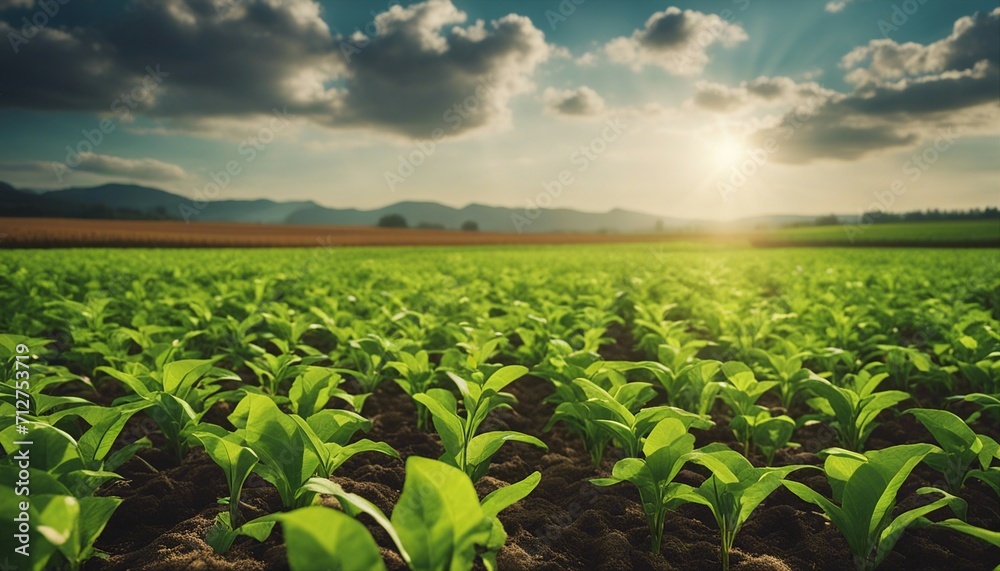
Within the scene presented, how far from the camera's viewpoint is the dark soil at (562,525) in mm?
2270

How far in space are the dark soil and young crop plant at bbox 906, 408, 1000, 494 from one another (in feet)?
1.00

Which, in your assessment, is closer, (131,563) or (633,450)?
(131,563)

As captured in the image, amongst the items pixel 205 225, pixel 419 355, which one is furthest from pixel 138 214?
pixel 419 355

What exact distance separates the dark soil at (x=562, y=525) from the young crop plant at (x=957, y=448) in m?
0.31

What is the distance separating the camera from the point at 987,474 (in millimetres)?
2236

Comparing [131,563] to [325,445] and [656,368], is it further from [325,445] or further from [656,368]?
[656,368]

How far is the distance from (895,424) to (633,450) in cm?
281

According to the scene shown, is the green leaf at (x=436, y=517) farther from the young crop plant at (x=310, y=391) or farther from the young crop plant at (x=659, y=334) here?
the young crop plant at (x=659, y=334)

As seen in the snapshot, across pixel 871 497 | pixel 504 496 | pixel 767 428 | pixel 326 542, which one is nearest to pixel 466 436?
pixel 504 496

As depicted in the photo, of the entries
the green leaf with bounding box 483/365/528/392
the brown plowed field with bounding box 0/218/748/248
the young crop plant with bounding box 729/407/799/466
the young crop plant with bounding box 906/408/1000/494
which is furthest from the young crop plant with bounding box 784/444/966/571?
the brown plowed field with bounding box 0/218/748/248

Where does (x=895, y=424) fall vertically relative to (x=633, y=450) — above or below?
below

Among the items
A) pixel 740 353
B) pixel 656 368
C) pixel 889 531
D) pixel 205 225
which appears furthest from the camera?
pixel 205 225

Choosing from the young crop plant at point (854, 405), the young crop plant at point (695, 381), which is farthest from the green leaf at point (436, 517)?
the young crop plant at point (854, 405)

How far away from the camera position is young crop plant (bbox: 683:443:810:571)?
201cm
